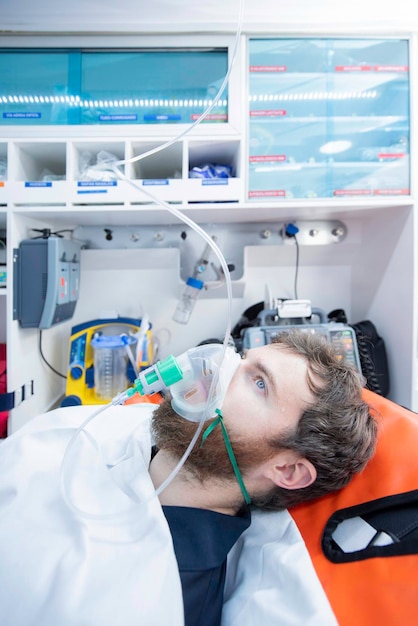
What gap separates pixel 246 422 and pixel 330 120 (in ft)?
3.57

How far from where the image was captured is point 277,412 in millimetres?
686

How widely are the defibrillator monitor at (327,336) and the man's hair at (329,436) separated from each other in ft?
1.35

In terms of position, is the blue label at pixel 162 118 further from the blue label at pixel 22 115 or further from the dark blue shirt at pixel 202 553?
the dark blue shirt at pixel 202 553

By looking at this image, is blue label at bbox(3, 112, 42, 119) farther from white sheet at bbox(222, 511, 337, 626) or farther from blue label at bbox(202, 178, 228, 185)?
white sheet at bbox(222, 511, 337, 626)

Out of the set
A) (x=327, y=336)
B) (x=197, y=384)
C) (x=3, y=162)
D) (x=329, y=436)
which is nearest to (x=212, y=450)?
(x=197, y=384)

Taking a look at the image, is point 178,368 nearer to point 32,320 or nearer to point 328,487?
point 328,487

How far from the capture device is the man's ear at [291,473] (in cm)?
67

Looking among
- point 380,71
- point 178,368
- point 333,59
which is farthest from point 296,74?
point 178,368

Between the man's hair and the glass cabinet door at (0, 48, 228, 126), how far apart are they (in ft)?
3.15

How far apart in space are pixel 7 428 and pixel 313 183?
141cm

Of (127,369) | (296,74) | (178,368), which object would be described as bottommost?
(127,369)

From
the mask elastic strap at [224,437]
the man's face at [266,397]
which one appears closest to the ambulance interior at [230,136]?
the man's face at [266,397]

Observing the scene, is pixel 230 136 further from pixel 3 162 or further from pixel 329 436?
pixel 329 436

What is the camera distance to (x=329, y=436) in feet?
2.20
